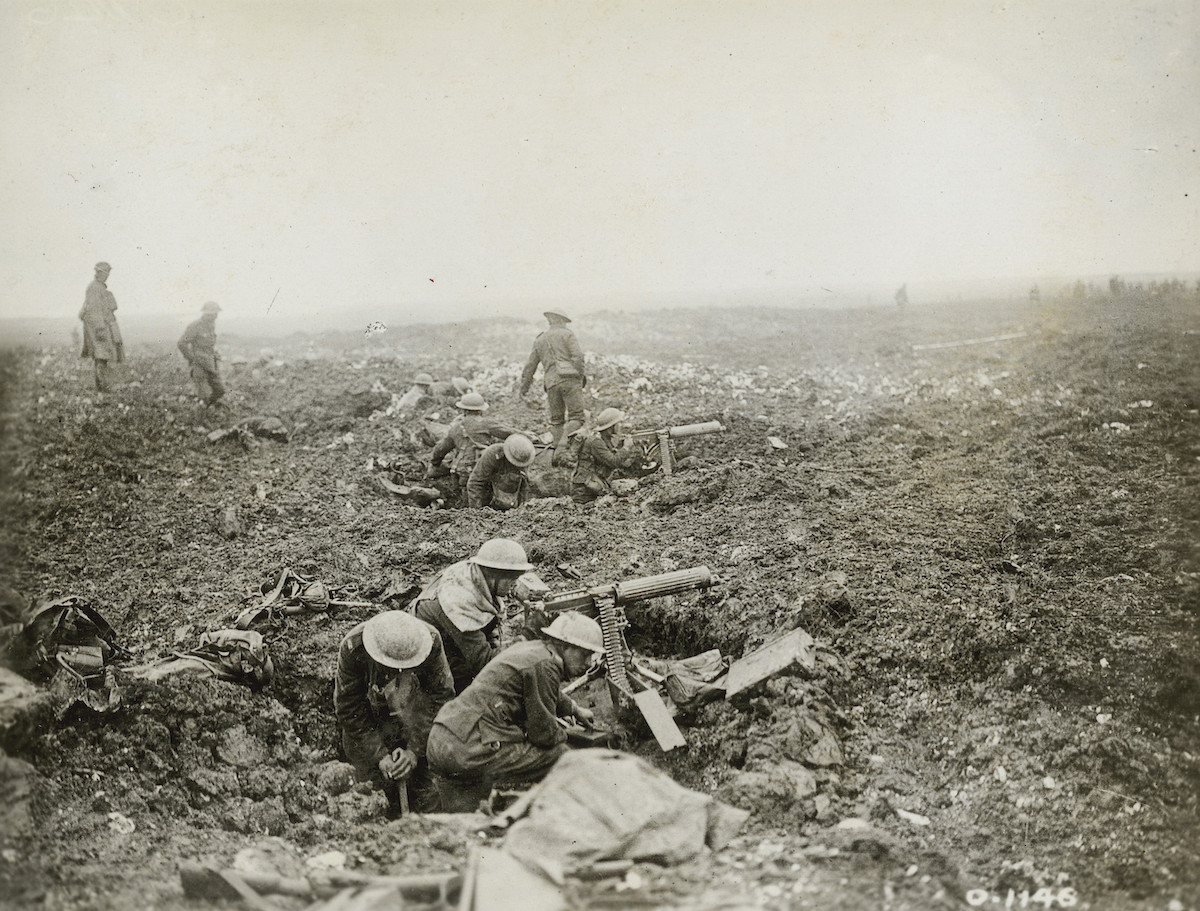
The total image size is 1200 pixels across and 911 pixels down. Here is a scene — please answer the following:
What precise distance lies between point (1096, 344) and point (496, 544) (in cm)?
911

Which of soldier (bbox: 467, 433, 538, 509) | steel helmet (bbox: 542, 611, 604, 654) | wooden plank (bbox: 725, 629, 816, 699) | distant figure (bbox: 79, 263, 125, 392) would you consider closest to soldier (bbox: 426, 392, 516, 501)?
soldier (bbox: 467, 433, 538, 509)

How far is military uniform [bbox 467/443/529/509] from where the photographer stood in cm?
726

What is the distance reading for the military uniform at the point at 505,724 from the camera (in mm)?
3945

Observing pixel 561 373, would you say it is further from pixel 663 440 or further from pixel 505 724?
pixel 505 724

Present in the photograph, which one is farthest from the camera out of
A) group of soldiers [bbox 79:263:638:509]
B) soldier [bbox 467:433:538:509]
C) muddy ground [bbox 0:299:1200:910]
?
group of soldiers [bbox 79:263:638:509]

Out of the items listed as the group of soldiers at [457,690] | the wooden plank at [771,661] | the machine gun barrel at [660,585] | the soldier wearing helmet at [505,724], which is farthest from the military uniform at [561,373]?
the soldier wearing helmet at [505,724]

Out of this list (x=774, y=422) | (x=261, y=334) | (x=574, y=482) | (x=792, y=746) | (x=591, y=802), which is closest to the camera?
(x=591, y=802)

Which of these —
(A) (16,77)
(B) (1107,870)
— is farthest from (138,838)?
(A) (16,77)

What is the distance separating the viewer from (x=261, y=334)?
52.3 ft

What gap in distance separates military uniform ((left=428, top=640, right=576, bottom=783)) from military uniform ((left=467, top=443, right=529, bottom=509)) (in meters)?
3.27

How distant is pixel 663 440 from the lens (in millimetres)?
7625

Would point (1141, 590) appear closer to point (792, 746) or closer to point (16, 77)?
point (792, 746)

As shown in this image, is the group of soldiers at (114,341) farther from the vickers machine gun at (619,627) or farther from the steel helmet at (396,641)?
the vickers machine gun at (619,627)

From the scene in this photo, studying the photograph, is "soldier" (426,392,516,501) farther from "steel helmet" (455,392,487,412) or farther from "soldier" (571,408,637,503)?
"soldier" (571,408,637,503)
